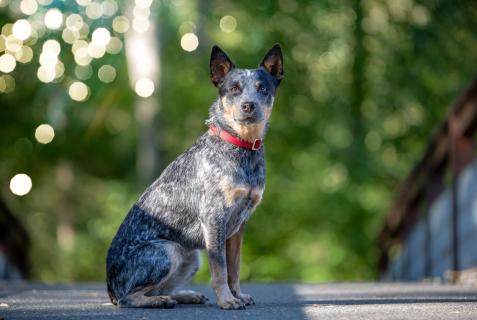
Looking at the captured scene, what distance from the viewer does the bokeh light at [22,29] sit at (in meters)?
13.2

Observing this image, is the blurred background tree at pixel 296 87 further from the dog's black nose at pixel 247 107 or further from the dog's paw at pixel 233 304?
the dog's paw at pixel 233 304

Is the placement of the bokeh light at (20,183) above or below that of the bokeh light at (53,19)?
below

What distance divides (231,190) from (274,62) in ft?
3.32

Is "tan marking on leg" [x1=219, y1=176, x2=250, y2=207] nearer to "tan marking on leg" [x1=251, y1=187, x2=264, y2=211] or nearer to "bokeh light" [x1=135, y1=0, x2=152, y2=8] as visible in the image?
"tan marking on leg" [x1=251, y1=187, x2=264, y2=211]

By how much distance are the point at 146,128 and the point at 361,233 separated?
4.62 metres

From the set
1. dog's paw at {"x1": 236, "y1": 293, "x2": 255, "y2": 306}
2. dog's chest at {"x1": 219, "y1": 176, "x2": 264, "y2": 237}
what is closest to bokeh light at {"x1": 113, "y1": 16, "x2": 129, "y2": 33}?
dog's chest at {"x1": 219, "y1": 176, "x2": 264, "y2": 237}

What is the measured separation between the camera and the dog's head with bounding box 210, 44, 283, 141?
18.2ft

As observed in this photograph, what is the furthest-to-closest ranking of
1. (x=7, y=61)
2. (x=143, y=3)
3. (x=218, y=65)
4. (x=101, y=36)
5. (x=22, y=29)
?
1. (x=7, y=61)
2. (x=143, y=3)
3. (x=101, y=36)
4. (x=22, y=29)
5. (x=218, y=65)

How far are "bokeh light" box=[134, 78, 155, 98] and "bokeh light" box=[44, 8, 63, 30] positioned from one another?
3.39 meters

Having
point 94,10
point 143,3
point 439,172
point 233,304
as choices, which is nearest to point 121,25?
point 143,3

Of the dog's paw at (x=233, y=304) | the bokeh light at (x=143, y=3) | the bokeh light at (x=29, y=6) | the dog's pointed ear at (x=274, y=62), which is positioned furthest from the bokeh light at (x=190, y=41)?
the dog's paw at (x=233, y=304)

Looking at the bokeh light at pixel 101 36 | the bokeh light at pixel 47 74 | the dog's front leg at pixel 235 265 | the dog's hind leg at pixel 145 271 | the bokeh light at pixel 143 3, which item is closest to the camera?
the dog's hind leg at pixel 145 271

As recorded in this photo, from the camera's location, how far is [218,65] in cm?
581

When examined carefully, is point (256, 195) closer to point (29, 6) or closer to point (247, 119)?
point (247, 119)
